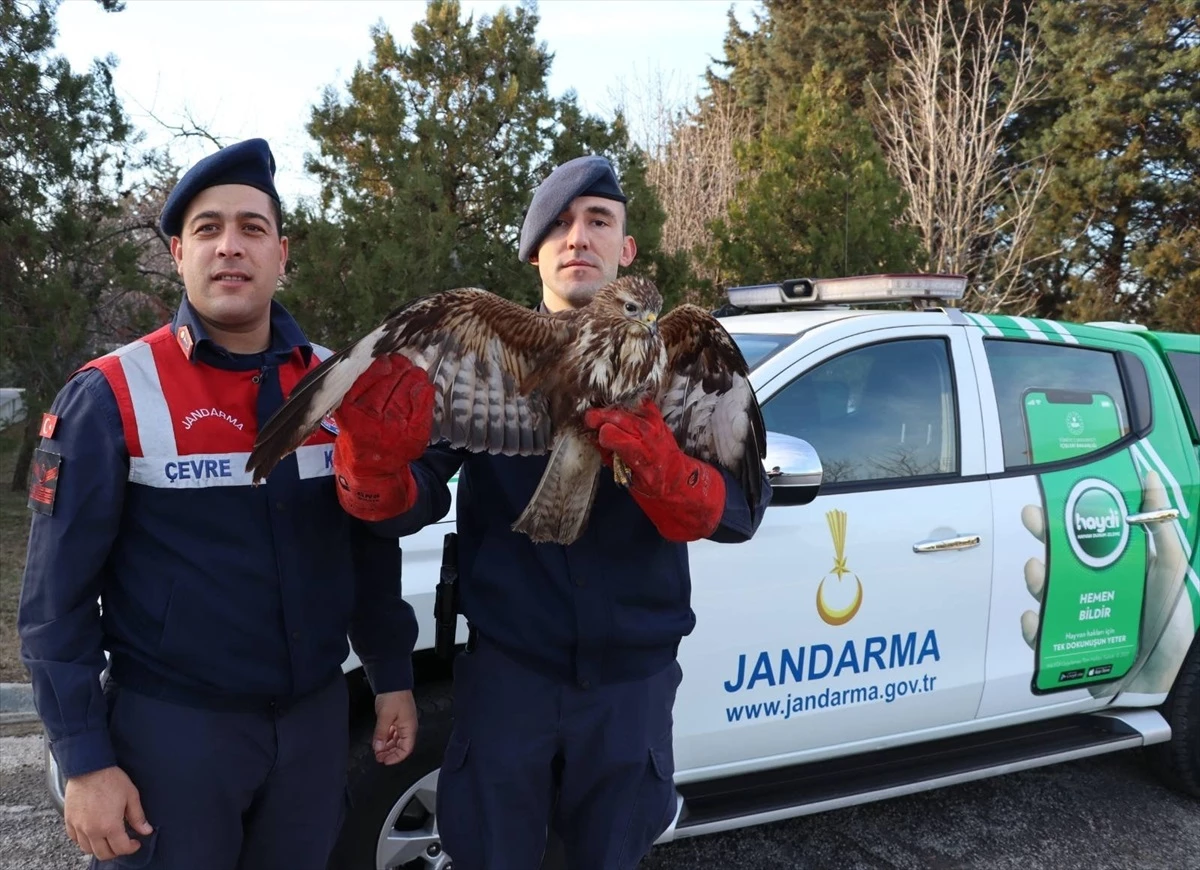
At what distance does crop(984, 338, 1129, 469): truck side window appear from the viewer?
3.44 metres

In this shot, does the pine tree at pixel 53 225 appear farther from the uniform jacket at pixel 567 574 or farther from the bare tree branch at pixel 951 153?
the bare tree branch at pixel 951 153

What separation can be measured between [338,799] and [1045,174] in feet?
53.1

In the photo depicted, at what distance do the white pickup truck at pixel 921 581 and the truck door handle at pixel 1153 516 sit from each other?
0.01m

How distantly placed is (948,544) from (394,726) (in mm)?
2007

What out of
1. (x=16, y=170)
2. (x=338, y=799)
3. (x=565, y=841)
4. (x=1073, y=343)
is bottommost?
(x=565, y=841)

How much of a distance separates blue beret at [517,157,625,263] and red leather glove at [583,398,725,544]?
54cm

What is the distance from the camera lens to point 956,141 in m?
A: 11.5

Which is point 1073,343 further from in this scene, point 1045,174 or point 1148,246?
point 1148,246

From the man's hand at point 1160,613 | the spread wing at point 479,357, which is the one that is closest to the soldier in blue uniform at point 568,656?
the spread wing at point 479,357

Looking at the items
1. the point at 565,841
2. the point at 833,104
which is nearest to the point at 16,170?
the point at 565,841

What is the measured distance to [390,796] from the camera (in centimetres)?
248

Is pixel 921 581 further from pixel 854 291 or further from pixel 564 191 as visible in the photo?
pixel 564 191

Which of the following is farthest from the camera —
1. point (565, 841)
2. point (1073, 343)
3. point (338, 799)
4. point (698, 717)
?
point (1073, 343)

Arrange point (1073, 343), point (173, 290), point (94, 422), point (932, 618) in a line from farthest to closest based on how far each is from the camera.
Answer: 1. point (173, 290)
2. point (1073, 343)
3. point (932, 618)
4. point (94, 422)
